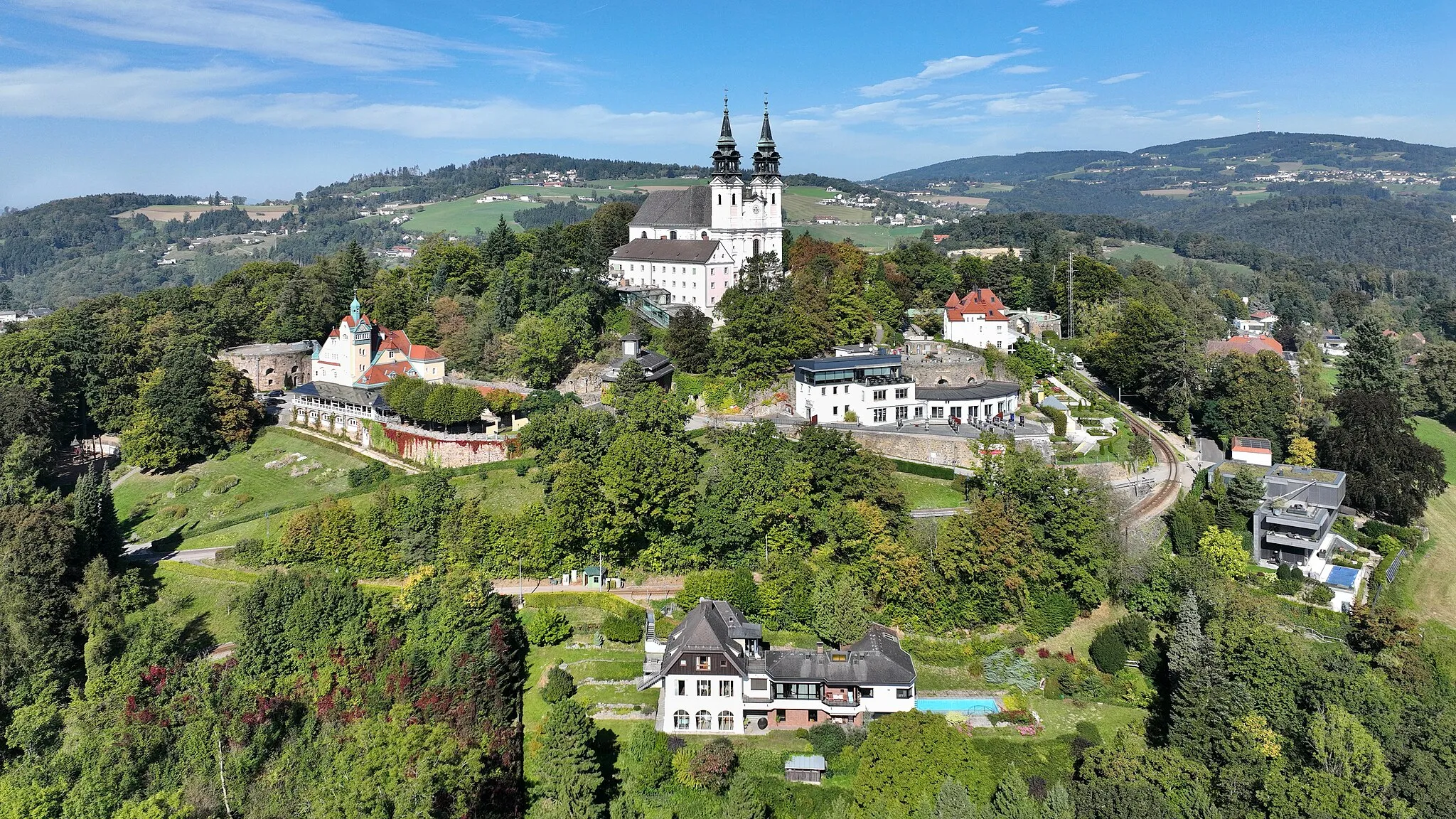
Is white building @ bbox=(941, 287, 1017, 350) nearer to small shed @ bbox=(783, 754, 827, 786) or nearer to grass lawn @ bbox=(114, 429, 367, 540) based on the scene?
small shed @ bbox=(783, 754, 827, 786)

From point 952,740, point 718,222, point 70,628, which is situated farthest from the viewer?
point 718,222

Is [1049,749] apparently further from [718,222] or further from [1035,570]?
[718,222]

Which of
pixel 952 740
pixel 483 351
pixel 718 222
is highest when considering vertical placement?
pixel 718 222

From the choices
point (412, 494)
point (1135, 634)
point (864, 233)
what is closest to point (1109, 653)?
point (1135, 634)

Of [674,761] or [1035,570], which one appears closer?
[674,761]

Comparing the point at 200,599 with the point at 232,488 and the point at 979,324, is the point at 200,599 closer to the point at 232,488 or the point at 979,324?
the point at 232,488

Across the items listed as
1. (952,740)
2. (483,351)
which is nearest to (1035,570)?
(952,740)

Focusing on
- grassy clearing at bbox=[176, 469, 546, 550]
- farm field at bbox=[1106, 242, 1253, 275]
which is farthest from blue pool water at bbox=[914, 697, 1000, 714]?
farm field at bbox=[1106, 242, 1253, 275]
